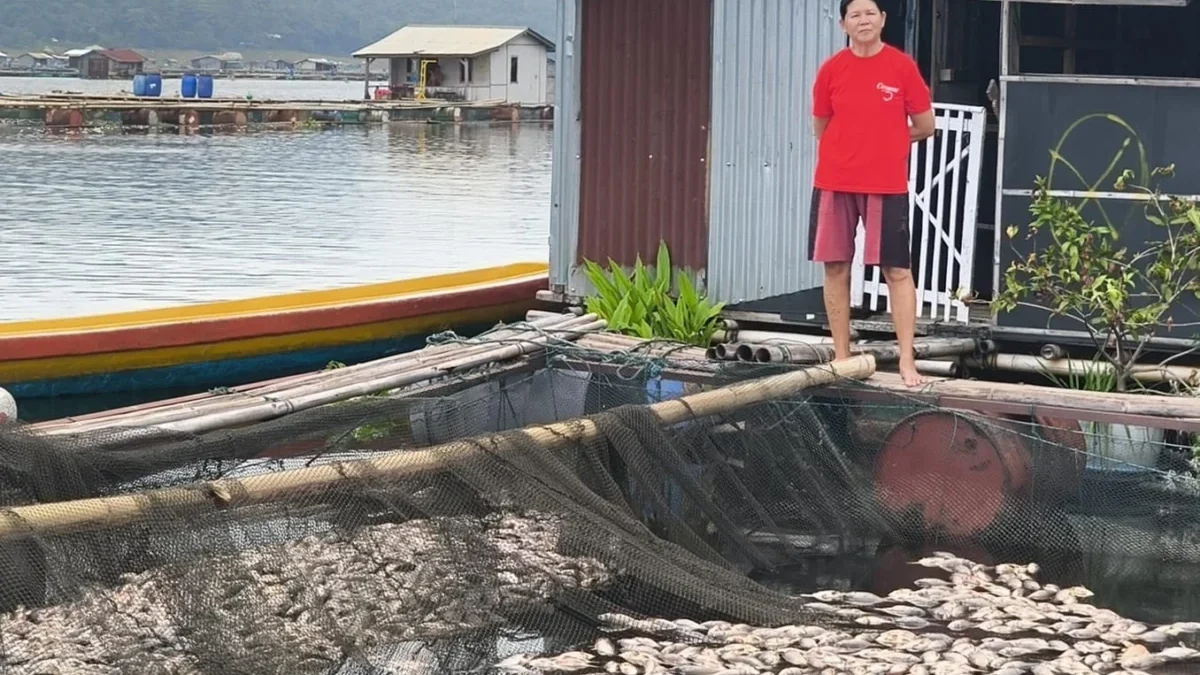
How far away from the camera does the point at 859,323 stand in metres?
9.79

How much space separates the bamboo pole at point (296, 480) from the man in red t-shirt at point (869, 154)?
897 millimetres

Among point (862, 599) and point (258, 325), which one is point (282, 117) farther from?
point (862, 599)

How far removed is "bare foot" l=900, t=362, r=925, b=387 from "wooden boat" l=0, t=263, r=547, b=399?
521cm

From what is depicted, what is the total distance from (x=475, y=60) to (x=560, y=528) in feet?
230

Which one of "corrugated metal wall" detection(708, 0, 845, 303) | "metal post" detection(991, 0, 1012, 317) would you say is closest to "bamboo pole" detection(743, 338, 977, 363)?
"metal post" detection(991, 0, 1012, 317)

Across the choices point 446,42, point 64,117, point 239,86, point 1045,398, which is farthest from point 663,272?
point 239,86

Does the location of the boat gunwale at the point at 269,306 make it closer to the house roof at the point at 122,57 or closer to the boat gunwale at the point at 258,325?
the boat gunwale at the point at 258,325

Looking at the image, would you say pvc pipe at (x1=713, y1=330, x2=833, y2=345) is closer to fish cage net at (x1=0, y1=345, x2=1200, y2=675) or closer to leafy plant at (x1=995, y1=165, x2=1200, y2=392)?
fish cage net at (x1=0, y1=345, x2=1200, y2=675)

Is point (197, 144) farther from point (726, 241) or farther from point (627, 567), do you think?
point (627, 567)

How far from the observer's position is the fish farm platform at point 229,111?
58656 mm

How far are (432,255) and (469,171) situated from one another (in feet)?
61.3

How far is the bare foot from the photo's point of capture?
28.0ft

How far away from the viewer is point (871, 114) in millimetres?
8414

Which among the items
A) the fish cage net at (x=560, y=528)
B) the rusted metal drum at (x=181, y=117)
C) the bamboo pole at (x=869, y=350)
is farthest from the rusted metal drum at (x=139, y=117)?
the bamboo pole at (x=869, y=350)
